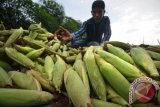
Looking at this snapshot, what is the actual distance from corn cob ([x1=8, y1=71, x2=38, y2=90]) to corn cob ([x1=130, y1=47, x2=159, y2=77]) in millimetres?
664

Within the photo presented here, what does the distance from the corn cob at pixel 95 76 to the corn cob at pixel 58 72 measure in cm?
15

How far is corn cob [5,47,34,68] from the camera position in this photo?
1.99m

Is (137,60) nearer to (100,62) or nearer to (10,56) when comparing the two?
(100,62)

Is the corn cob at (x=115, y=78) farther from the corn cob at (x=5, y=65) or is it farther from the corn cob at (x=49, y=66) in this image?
the corn cob at (x=5, y=65)

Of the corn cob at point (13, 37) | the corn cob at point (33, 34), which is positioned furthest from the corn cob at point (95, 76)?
the corn cob at point (33, 34)

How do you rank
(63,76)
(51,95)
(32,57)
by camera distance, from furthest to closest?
(32,57)
(63,76)
(51,95)

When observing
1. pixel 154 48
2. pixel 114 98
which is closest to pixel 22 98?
pixel 114 98

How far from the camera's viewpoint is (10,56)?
2.03 m

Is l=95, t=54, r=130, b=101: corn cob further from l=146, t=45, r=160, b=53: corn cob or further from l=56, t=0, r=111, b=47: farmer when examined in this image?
l=56, t=0, r=111, b=47: farmer

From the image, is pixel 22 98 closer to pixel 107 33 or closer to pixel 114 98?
pixel 114 98

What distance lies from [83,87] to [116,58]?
375 millimetres

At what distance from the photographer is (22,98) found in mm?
1602

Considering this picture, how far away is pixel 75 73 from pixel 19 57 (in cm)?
42

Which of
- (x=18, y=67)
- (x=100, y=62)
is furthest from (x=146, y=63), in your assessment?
(x=18, y=67)
